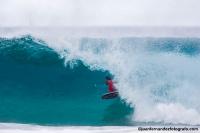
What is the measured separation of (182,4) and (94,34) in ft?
1.57

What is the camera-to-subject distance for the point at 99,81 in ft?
5.14

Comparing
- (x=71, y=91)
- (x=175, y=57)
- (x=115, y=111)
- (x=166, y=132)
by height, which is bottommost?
(x=166, y=132)

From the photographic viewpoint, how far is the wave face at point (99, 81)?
1.55m

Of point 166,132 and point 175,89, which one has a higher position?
point 175,89

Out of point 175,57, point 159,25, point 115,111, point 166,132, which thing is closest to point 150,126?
point 166,132

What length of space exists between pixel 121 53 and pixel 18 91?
1.85 feet

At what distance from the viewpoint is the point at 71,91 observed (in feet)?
5.22

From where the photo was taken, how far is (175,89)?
60.7 inches

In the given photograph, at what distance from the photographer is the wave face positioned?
1.55 metres

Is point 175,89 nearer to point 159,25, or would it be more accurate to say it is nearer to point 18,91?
point 159,25

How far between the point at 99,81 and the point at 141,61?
9.3 inches

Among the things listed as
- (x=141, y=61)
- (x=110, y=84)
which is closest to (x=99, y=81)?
(x=110, y=84)

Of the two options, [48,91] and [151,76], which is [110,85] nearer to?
[151,76]

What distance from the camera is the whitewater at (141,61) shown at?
1.54m
